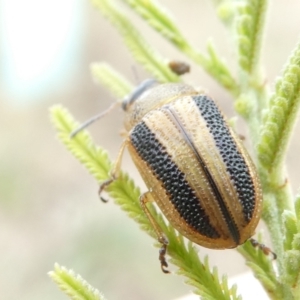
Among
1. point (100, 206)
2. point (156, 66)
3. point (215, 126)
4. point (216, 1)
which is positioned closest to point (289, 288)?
point (215, 126)

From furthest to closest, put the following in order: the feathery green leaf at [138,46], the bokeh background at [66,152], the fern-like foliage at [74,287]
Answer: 1. the bokeh background at [66,152]
2. the feathery green leaf at [138,46]
3. the fern-like foliage at [74,287]

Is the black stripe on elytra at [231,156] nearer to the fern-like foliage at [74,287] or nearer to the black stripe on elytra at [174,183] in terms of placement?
the black stripe on elytra at [174,183]

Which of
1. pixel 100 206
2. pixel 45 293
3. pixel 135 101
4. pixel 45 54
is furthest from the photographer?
pixel 45 54

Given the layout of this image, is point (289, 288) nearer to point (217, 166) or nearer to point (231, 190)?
point (231, 190)

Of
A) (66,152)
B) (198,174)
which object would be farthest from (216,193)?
(66,152)

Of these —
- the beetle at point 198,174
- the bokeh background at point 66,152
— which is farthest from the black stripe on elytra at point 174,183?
the bokeh background at point 66,152

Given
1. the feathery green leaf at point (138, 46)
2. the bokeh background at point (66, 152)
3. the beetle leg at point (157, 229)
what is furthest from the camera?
the bokeh background at point (66, 152)
